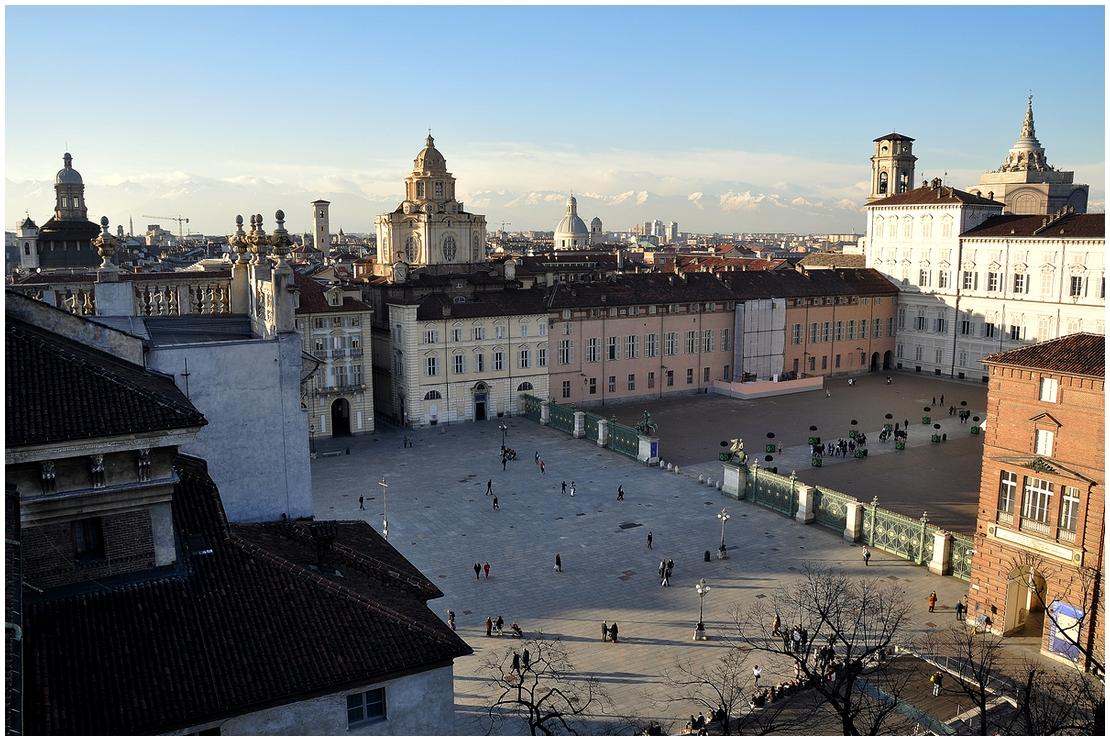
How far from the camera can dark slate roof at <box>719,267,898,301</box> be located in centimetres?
7575

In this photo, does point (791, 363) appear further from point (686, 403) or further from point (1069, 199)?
point (1069, 199)

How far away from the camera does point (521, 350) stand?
63.9 m

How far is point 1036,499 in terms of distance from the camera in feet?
88.7

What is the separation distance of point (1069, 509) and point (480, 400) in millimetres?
41948

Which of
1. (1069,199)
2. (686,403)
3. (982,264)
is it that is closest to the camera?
(686,403)

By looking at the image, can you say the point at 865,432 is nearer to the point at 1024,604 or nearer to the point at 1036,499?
the point at 1024,604

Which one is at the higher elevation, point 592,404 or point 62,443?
point 62,443

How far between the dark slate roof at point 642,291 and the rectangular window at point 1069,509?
4267 cm

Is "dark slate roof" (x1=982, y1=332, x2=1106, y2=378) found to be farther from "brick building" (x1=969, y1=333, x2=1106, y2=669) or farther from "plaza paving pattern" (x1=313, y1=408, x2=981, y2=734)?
"plaza paving pattern" (x1=313, y1=408, x2=981, y2=734)

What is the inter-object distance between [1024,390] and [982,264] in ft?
178

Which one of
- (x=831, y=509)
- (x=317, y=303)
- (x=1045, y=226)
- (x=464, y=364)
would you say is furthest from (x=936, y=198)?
(x=317, y=303)

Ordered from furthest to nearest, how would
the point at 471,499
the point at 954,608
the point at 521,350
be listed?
1. the point at 521,350
2. the point at 471,499
3. the point at 954,608

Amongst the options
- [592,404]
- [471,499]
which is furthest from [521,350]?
[471,499]

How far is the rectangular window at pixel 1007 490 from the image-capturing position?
27.6m
